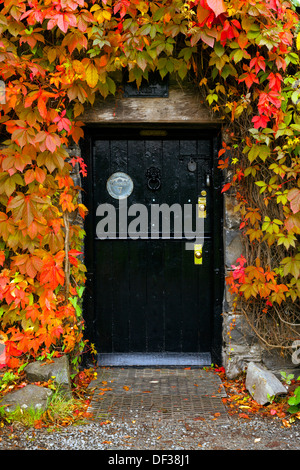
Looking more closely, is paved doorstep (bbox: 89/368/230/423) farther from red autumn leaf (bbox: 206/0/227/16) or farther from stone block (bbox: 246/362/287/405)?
red autumn leaf (bbox: 206/0/227/16)

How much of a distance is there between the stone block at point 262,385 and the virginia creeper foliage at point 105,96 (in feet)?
1.73

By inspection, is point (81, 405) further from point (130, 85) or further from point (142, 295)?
point (130, 85)

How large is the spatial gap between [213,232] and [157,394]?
143 cm

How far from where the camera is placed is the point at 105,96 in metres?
3.30

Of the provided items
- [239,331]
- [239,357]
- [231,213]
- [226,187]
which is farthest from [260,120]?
[239,357]

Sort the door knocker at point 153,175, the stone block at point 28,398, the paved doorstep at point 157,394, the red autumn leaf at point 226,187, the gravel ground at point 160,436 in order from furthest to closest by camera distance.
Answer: the door knocker at point 153,175
the red autumn leaf at point 226,187
the paved doorstep at point 157,394
the stone block at point 28,398
the gravel ground at point 160,436

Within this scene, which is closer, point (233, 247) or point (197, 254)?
point (233, 247)

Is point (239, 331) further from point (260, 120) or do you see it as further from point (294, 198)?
point (260, 120)

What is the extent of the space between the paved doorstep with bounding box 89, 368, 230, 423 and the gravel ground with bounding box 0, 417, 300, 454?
109 mm

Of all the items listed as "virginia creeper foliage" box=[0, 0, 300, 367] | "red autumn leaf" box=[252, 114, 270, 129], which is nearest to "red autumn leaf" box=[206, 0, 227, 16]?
"virginia creeper foliage" box=[0, 0, 300, 367]

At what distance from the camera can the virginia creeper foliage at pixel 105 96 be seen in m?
2.95

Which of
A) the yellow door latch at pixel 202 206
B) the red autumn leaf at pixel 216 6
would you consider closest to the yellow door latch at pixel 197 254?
the yellow door latch at pixel 202 206

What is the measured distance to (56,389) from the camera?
3.07 m

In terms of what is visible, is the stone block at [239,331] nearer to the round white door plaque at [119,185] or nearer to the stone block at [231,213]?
the stone block at [231,213]
